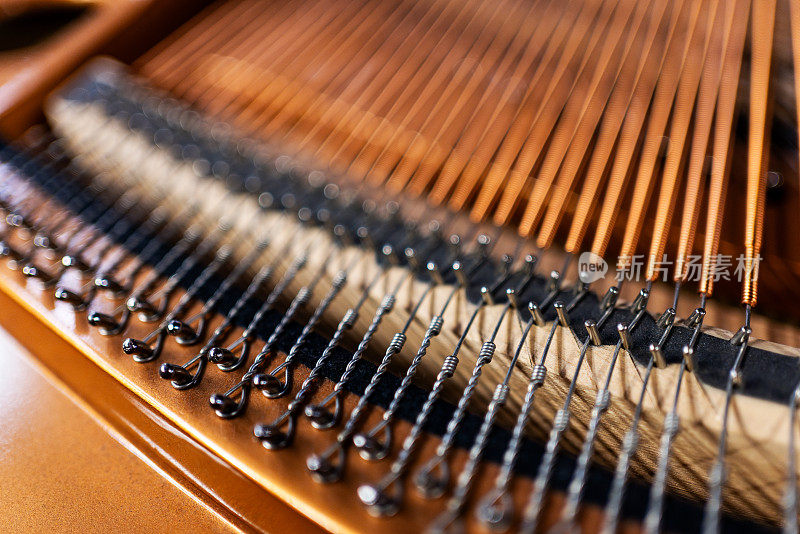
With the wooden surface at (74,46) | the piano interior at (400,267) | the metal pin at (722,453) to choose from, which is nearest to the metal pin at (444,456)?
the piano interior at (400,267)

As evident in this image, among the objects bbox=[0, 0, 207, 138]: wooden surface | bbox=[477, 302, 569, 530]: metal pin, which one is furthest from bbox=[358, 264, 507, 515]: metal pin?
bbox=[0, 0, 207, 138]: wooden surface

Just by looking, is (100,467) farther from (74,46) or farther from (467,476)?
(74,46)

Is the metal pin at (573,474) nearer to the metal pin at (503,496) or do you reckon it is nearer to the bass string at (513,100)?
the metal pin at (503,496)

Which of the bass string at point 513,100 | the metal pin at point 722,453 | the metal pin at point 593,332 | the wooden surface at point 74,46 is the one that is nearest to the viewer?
the metal pin at point 722,453

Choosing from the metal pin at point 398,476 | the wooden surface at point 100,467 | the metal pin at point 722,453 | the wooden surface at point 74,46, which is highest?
the wooden surface at point 74,46

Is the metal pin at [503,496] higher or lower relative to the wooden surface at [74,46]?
lower

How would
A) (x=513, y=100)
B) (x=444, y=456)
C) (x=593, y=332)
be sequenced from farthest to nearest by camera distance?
1. (x=513, y=100)
2. (x=593, y=332)
3. (x=444, y=456)

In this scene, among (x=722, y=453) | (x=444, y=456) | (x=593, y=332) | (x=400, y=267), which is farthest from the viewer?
(x=400, y=267)

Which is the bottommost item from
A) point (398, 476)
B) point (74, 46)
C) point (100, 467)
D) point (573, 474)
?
point (100, 467)

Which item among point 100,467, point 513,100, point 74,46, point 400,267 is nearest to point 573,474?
point 400,267

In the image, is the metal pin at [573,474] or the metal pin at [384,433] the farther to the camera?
the metal pin at [384,433]

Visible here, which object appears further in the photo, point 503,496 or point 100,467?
point 100,467

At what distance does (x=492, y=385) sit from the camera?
1.07 metres

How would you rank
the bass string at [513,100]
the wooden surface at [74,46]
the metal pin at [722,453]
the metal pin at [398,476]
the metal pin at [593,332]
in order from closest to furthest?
1. the metal pin at [722,453]
2. the metal pin at [398,476]
3. the metal pin at [593,332]
4. the bass string at [513,100]
5. the wooden surface at [74,46]
